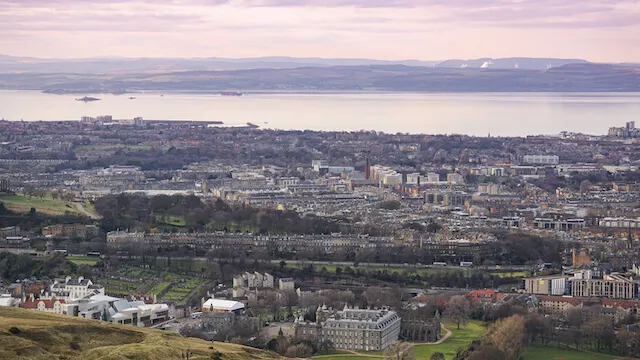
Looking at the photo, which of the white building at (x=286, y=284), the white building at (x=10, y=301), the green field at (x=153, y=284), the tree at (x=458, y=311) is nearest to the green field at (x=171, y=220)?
the green field at (x=153, y=284)

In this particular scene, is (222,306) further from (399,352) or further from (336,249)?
(336,249)

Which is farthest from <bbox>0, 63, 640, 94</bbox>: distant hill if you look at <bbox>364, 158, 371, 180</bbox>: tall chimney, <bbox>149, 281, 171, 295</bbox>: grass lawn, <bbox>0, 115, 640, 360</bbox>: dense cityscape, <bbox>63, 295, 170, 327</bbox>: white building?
<bbox>63, 295, 170, 327</bbox>: white building

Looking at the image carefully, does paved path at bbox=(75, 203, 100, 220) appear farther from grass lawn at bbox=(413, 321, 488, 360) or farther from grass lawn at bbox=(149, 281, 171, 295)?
grass lawn at bbox=(413, 321, 488, 360)

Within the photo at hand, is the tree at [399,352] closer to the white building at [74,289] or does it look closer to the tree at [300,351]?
the tree at [300,351]

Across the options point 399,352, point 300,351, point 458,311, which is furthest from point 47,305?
point 458,311

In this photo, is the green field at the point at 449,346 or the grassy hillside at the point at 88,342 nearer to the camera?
the grassy hillside at the point at 88,342
